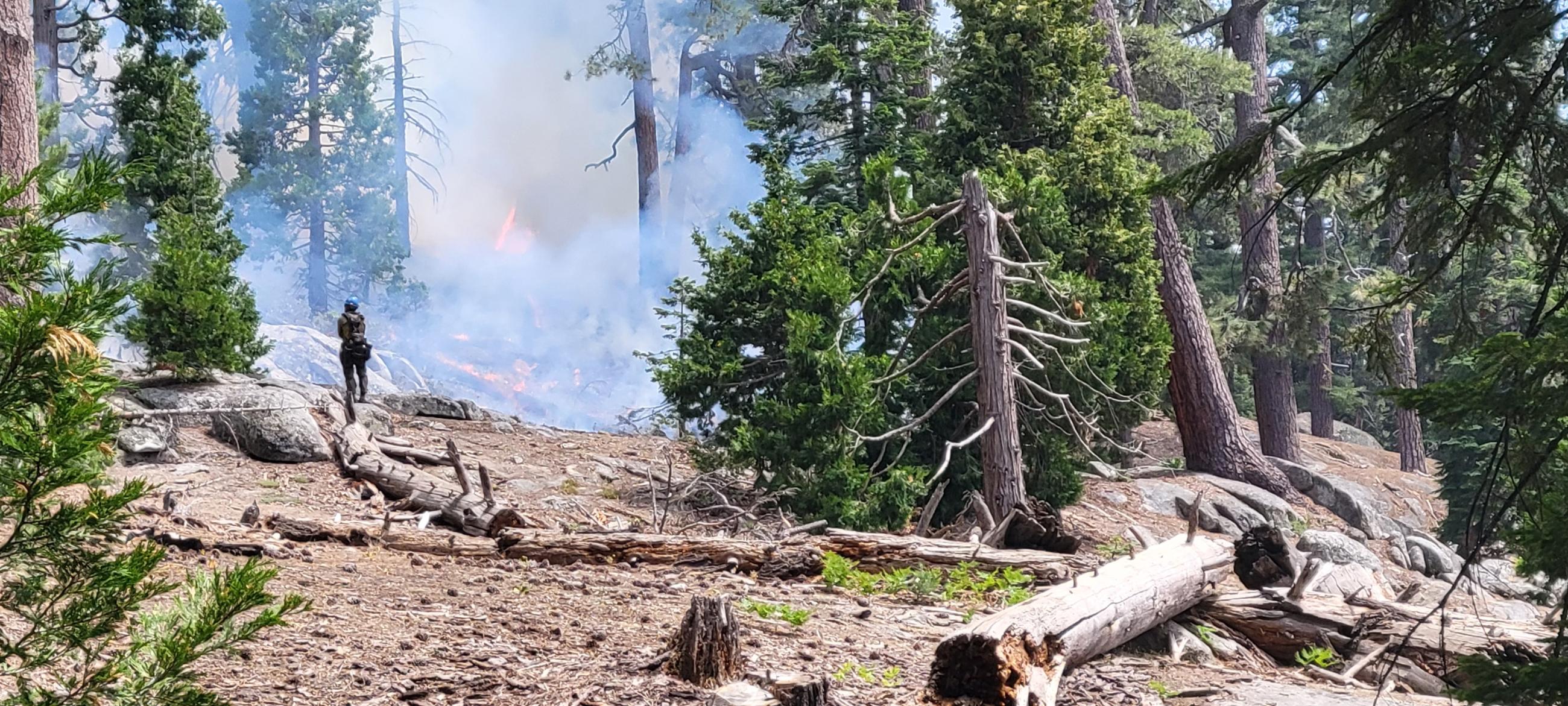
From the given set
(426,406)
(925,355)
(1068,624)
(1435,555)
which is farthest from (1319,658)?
(426,406)

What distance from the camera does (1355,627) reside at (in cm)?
579

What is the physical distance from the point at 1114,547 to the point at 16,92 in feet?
31.8

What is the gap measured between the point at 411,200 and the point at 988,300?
21763mm

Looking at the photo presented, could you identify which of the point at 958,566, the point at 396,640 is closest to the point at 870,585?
the point at 958,566

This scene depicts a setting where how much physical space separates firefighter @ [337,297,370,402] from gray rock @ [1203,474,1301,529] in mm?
10667

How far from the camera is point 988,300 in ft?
28.2

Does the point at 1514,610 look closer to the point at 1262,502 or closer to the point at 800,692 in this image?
the point at 1262,502

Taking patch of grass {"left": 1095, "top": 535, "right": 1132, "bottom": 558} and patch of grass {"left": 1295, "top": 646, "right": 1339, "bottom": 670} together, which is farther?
patch of grass {"left": 1095, "top": 535, "right": 1132, "bottom": 558}

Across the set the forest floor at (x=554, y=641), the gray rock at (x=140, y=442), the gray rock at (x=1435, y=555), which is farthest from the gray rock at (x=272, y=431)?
the gray rock at (x=1435, y=555)

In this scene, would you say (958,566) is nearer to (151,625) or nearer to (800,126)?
(151,625)

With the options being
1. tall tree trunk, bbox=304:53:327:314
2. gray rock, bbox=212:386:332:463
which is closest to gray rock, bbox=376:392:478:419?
gray rock, bbox=212:386:332:463

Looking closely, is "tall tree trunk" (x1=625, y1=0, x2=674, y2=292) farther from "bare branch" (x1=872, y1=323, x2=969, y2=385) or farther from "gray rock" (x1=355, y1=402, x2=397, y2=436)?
"bare branch" (x1=872, y1=323, x2=969, y2=385)

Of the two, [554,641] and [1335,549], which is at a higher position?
[1335,549]

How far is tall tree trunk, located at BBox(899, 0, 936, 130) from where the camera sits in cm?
1466
